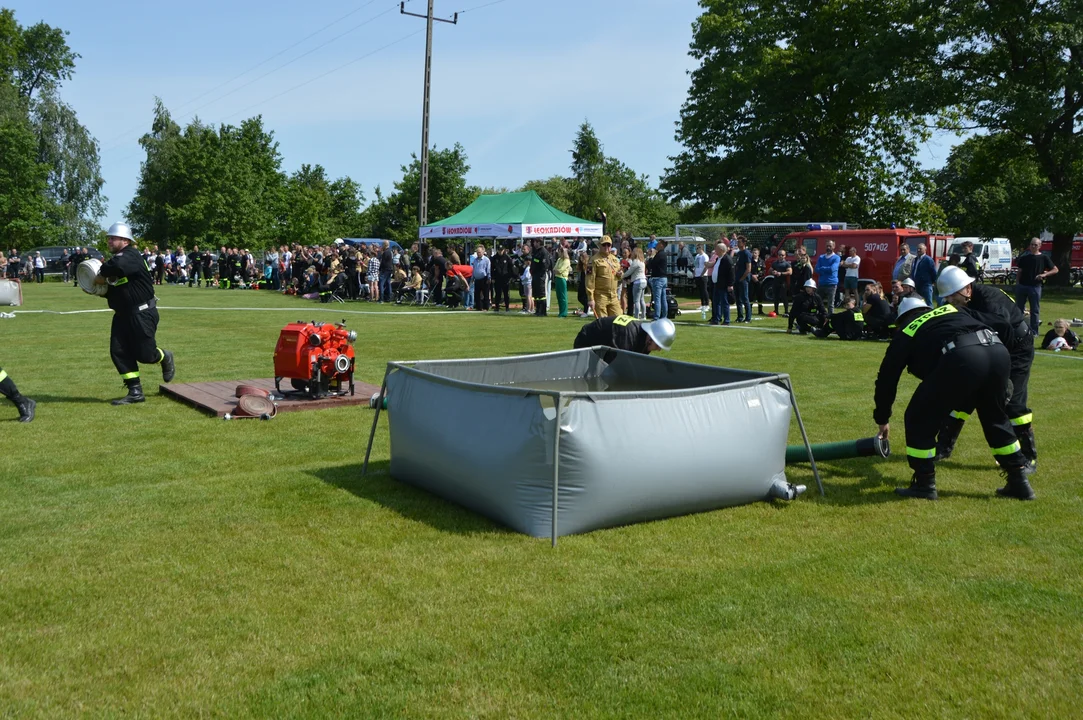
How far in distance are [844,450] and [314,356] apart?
5.67 m

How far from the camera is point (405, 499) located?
7.07 meters

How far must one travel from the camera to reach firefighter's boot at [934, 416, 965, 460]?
855 cm

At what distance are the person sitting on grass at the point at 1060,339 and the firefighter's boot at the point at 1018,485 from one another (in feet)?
37.8

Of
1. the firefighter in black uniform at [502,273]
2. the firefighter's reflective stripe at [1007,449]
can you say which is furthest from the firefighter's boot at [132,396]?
the firefighter in black uniform at [502,273]

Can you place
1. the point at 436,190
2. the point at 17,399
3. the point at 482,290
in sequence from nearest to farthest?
1. the point at 17,399
2. the point at 482,290
3. the point at 436,190

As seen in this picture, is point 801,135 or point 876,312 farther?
point 801,135

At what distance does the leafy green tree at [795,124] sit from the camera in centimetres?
4434

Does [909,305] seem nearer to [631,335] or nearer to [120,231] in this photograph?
[631,335]

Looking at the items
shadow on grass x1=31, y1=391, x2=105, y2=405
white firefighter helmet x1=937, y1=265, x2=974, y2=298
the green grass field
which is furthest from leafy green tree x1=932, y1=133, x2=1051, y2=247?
shadow on grass x1=31, y1=391, x2=105, y2=405

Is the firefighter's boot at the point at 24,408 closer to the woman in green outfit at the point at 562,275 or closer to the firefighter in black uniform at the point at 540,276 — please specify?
the woman in green outfit at the point at 562,275

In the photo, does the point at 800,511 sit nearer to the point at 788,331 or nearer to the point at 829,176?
the point at 788,331

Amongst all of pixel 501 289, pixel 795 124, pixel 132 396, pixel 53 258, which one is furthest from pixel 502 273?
pixel 53 258

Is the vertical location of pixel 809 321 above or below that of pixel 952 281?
below

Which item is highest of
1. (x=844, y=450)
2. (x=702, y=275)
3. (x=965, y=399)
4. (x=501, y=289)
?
(x=702, y=275)
